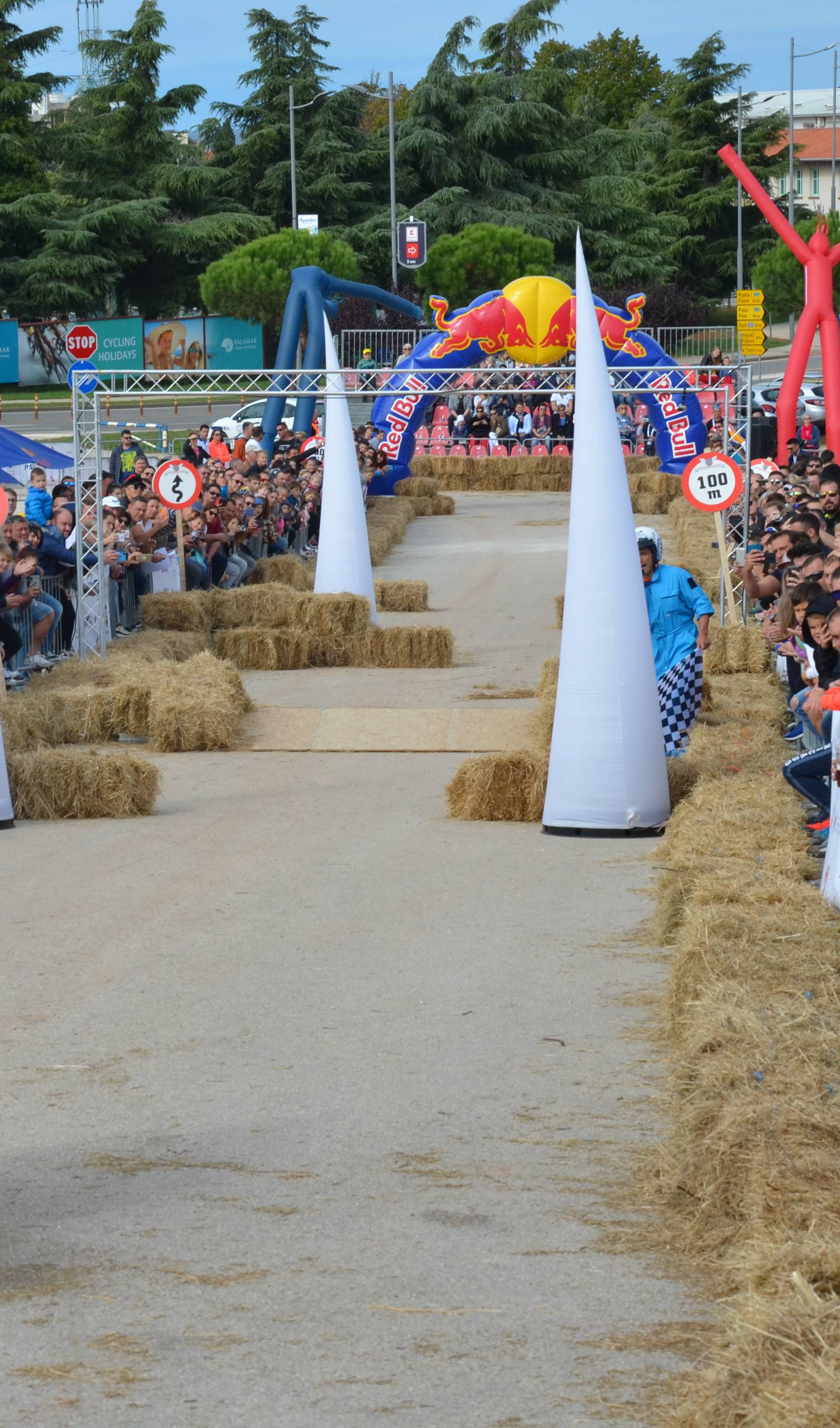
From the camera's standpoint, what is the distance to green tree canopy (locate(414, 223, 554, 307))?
56062 mm

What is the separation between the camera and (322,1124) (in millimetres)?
5938

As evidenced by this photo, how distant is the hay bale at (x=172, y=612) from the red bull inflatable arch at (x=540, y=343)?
1671 cm

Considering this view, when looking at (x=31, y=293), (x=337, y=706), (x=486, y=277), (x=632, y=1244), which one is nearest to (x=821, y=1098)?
(x=632, y=1244)

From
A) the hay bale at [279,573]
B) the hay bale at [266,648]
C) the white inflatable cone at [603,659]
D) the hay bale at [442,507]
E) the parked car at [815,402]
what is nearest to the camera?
the white inflatable cone at [603,659]

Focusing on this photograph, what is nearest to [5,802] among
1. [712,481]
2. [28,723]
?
[28,723]

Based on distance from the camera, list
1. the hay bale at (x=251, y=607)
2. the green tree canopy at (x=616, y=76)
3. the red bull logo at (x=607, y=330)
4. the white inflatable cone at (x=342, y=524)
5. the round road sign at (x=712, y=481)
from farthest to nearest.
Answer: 1. the green tree canopy at (x=616, y=76)
2. the red bull logo at (x=607, y=330)
3. the white inflatable cone at (x=342, y=524)
4. the hay bale at (x=251, y=607)
5. the round road sign at (x=712, y=481)

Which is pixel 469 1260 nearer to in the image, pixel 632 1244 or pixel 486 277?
pixel 632 1244

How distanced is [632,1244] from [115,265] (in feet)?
201

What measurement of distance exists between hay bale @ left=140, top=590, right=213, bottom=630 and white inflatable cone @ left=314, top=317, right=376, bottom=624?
180 cm

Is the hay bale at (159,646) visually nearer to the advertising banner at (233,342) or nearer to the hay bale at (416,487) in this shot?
the hay bale at (416,487)

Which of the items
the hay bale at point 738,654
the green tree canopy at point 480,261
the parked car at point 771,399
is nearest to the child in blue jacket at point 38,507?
the hay bale at point 738,654

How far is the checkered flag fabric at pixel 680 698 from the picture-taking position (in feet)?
38.7

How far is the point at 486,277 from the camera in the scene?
56844 millimetres

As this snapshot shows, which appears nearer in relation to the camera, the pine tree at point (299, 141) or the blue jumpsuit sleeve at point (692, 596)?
the blue jumpsuit sleeve at point (692, 596)
